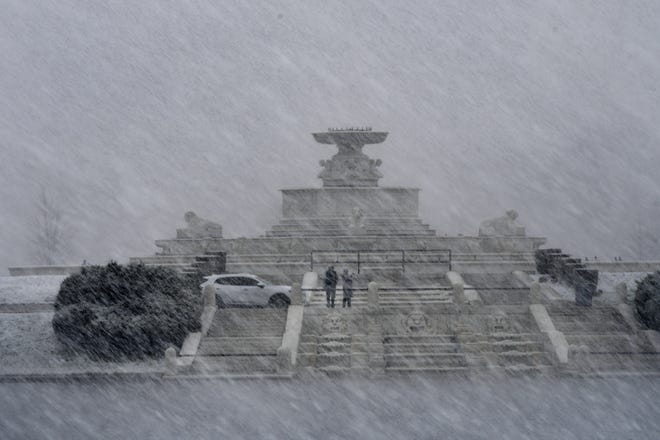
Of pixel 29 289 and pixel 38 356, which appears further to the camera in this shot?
pixel 29 289

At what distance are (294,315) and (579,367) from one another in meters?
7.37

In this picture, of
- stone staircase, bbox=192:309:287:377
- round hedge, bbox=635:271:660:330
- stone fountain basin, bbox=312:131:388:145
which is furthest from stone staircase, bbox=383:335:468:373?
stone fountain basin, bbox=312:131:388:145

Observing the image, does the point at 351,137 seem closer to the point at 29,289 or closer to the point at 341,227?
the point at 341,227

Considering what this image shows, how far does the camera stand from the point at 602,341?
957 inches

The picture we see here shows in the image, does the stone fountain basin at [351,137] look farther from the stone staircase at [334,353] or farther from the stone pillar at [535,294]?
the stone staircase at [334,353]

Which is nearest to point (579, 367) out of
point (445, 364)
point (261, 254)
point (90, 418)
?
point (445, 364)

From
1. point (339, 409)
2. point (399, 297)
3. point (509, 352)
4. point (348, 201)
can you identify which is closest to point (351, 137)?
point (348, 201)

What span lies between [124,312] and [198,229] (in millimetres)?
15869

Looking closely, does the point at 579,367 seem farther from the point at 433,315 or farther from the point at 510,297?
the point at 510,297

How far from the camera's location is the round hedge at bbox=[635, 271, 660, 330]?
24688mm

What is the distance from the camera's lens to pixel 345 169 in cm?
4394

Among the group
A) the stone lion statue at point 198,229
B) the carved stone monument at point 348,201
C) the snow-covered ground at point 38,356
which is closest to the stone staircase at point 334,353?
the snow-covered ground at point 38,356

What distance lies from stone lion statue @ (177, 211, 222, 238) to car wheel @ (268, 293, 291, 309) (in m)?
12.2

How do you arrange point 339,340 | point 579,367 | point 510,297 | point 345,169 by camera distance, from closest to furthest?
point 579,367, point 339,340, point 510,297, point 345,169
